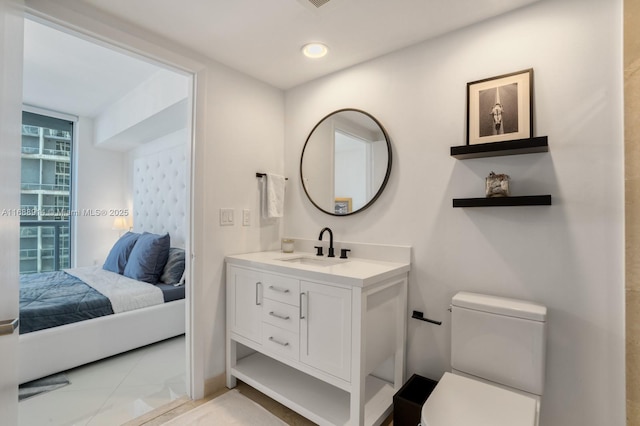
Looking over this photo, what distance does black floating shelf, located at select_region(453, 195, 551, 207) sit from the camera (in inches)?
54.8

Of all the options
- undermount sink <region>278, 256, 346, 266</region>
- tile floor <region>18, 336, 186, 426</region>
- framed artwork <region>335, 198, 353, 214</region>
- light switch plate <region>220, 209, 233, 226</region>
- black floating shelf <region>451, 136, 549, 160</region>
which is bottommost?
tile floor <region>18, 336, 186, 426</region>

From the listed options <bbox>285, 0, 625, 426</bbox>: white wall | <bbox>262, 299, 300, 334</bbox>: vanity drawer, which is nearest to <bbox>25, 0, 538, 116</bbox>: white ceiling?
<bbox>285, 0, 625, 426</bbox>: white wall

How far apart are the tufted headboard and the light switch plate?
1498mm

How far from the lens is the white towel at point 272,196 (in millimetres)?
2385

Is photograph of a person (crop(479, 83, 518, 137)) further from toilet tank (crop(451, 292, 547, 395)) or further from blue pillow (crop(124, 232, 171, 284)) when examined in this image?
blue pillow (crop(124, 232, 171, 284))

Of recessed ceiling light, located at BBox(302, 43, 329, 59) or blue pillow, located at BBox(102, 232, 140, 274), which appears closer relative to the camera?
recessed ceiling light, located at BBox(302, 43, 329, 59)

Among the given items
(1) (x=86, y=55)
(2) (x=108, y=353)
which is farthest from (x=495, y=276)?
(1) (x=86, y=55)

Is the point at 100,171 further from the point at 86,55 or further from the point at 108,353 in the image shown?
the point at 108,353

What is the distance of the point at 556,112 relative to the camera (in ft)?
4.75

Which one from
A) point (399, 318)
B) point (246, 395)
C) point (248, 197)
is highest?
point (248, 197)

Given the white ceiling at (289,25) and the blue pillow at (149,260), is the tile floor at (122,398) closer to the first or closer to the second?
the blue pillow at (149,260)

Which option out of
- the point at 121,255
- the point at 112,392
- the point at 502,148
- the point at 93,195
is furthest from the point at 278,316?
the point at 93,195

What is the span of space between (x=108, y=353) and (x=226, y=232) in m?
1.50

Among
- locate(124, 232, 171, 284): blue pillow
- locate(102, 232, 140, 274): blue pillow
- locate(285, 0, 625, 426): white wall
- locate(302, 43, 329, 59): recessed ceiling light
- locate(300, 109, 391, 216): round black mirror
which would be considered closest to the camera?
locate(285, 0, 625, 426): white wall
